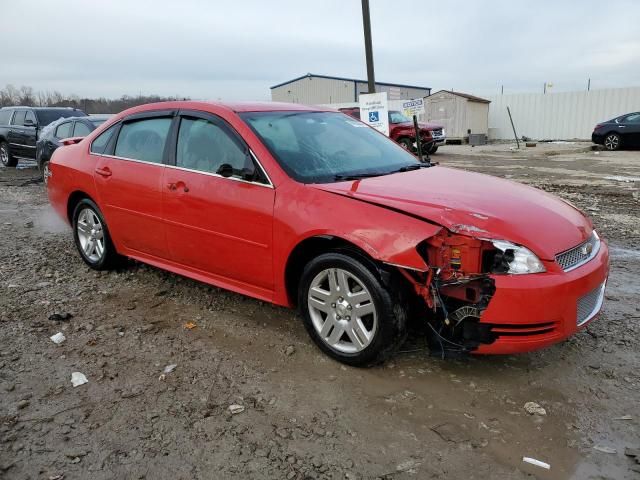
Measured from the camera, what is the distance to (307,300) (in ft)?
11.3

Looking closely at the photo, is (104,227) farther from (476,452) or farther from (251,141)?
(476,452)

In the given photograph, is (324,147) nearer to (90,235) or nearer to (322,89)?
(90,235)

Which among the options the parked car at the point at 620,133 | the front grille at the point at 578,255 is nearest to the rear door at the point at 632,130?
the parked car at the point at 620,133

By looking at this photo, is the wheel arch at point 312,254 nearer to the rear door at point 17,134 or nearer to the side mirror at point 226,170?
the side mirror at point 226,170

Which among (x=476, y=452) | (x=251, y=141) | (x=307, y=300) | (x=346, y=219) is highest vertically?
(x=251, y=141)

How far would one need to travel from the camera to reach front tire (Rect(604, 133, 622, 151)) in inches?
770

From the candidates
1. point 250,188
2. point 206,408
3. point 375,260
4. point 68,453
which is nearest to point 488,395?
point 375,260

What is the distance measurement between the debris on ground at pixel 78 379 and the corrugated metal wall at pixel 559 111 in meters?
27.4

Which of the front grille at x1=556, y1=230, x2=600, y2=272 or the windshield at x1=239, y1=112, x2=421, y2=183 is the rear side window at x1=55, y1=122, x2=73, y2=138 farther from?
the front grille at x1=556, y1=230, x2=600, y2=272

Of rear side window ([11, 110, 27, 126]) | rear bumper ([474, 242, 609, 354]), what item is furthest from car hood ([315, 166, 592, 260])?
rear side window ([11, 110, 27, 126])

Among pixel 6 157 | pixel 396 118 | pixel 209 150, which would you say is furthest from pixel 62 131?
pixel 396 118

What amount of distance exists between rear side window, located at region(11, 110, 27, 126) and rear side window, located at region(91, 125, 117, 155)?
36.3 feet

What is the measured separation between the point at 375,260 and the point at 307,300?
58 centimetres

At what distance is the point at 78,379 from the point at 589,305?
3.07 m
